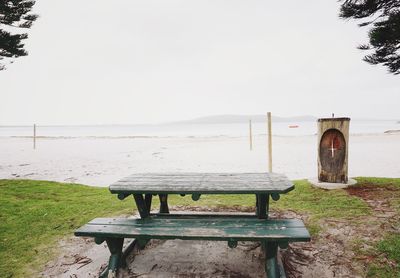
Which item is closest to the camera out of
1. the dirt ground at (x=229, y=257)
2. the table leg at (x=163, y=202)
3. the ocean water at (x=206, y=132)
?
the dirt ground at (x=229, y=257)

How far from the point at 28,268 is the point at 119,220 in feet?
3.81

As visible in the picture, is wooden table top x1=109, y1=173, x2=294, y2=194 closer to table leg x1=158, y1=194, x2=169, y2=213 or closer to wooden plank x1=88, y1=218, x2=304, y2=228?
wooden plank x1=88, y1=218, x2=304, y2=228

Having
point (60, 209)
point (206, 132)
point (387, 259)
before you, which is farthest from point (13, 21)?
point (206, 132)

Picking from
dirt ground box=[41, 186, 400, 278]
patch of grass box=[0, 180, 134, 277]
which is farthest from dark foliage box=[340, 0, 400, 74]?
patch of grass box=[0, 180, 134, 277]

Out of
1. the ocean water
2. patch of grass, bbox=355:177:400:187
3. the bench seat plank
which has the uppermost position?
the ocean water

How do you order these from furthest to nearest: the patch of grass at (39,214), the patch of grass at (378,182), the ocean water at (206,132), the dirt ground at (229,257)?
the ocean water at (206,132), the patch of grass at (378,182), the patch of grass at (39,214), the dirt ground at (229,257)

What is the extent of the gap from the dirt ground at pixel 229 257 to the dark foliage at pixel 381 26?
400cm

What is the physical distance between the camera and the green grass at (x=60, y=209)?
11.4 feet

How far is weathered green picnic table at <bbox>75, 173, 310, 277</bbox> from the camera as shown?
2506 millimetres

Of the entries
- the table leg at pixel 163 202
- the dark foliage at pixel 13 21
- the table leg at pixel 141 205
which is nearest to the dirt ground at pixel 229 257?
the table leg at pixel 141 205

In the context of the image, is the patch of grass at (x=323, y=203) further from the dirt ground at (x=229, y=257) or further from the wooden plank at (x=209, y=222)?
the wooden plank at (x=209, y=222)

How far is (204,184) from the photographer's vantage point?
308cm

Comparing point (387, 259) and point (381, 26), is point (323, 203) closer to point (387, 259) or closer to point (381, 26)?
point (387, 259)

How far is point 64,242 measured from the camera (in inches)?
148
